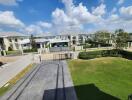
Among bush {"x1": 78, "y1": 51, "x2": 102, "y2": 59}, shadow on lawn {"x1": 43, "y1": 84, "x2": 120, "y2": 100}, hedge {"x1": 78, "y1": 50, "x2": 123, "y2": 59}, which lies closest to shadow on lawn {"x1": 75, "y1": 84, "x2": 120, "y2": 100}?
shadow on lawn {"x1": 43, "y1": 84, "x2": 120, "y2": 100}

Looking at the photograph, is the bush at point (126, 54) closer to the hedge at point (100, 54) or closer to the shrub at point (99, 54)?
the hedge at point (100, 54)

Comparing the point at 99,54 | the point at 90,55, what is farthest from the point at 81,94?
the point at 99,54

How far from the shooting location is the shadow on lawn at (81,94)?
9.62 m

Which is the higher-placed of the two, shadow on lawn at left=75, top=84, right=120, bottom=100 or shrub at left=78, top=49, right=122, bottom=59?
shrub at left=78, top=49, right=122, bottom=59

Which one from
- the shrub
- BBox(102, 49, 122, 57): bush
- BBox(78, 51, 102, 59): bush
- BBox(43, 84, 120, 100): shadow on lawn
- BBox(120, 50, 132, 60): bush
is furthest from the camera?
BBox(102, 49, 122, 57): bush

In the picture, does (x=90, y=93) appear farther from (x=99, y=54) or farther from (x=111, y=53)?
(x=111, y=53)

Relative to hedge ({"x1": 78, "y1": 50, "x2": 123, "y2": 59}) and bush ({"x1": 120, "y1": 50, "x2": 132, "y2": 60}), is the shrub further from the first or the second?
bush ({"x1": 120, "y1": 50, "x2": 132, "y2": 60})

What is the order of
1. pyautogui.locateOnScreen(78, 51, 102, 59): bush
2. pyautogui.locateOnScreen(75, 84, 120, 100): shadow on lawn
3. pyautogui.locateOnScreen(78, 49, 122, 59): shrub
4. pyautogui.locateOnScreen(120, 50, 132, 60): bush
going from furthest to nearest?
pyautogui.locateOnScreen(78, 49, 122, 59): shrub < pyautogui.locateOnScreen(78, 51, 102, 59): bush < pyautogui.locateOnScreen(120, 50, 132, 60): bush < pyautogui.locateOnScreen(75, 84, 120, 100): shadow on lawn

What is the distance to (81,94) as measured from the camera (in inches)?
405

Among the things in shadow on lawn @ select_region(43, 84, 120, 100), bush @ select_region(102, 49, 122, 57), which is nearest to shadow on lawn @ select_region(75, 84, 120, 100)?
shadow on lawn @ select_region(43, 84, 120, 100)

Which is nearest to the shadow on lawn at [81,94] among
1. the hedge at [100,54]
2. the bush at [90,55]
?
the bush at [90,55]

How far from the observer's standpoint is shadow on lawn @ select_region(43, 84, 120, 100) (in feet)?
31.6

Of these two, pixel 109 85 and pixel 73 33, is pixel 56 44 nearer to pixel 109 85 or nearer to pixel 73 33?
pixel 73 33

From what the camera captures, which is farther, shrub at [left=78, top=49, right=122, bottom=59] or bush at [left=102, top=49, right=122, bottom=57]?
bush at [left=102, top=49, right=122, bottom=57]
